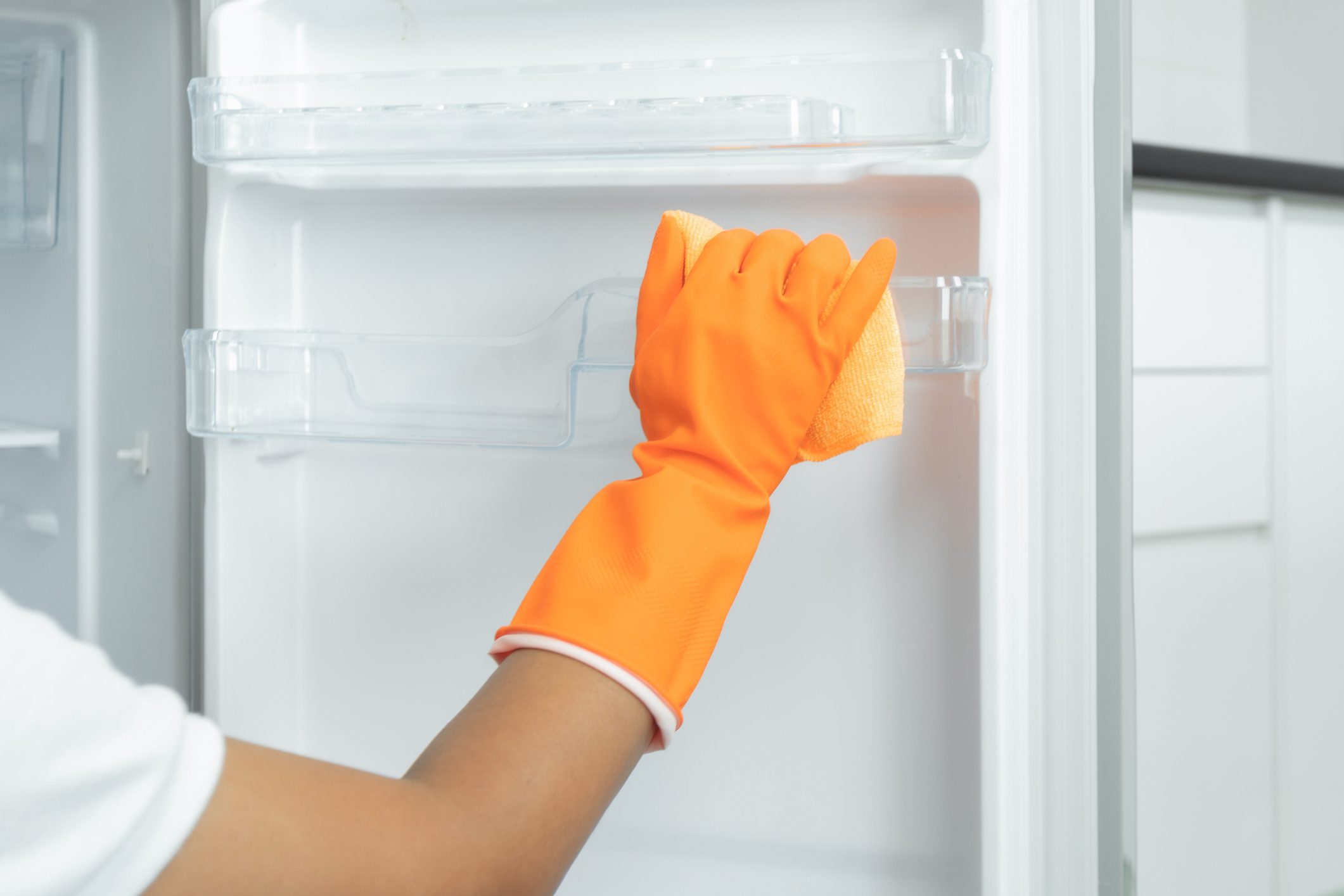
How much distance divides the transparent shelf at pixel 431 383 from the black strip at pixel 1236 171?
0.62 meters

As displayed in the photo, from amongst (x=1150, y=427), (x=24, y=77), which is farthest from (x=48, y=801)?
(x=1150, y=427)

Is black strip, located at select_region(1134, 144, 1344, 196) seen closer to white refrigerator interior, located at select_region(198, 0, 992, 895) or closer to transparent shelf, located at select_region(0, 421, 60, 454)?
white refrigerator interior, located at select_region(198, 0, 992, 895)

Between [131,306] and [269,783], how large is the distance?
0.61 meters

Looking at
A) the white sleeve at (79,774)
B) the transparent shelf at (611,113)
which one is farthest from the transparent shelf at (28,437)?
the white sleeve at (79,774)

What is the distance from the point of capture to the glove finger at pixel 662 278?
64 centimetres

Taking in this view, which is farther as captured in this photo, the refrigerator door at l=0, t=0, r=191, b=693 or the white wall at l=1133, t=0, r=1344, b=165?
the white wall at l=1133, t=0, r=1344, b=165

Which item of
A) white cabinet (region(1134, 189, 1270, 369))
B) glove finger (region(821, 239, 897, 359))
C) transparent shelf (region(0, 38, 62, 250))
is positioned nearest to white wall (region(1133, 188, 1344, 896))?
white cabinet (region(1134, 189, 1270, 369))

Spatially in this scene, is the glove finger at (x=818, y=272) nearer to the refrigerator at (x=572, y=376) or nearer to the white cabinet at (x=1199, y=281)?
the refrigerator at (x=572, y=376)

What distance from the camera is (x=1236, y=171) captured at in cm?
102

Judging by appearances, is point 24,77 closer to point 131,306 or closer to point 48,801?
point 131,306

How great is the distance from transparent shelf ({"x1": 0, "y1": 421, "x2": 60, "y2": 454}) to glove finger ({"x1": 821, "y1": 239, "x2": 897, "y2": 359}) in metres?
0.75

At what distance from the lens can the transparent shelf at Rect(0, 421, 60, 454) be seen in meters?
0.89

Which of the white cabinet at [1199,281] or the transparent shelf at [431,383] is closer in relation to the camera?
the transparent shelf at [431,383]

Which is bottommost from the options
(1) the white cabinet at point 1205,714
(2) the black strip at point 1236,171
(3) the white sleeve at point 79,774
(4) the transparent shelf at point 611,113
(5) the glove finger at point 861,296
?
(1) the white cabinet at point 1205,714
